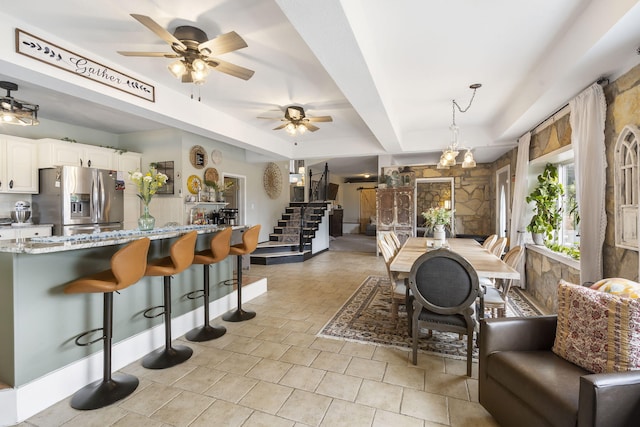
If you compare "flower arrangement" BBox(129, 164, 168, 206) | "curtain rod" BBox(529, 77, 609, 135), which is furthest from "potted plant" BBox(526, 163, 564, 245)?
"flower arrangement" BBox(129, 164, 168, 206)

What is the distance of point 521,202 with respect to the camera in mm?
4562

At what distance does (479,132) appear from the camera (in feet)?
17.6

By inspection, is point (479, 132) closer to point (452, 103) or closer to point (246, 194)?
point (452, 103)

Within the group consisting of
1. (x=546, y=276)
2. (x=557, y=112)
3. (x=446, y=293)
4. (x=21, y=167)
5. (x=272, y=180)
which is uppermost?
(x=557, y=112)

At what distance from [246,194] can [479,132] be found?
17.6 ft

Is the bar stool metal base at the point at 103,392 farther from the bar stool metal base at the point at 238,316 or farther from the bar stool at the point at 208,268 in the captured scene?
the bar stool metal base at the point at 238,316

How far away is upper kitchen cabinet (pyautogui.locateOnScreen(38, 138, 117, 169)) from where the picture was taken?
4645 mm

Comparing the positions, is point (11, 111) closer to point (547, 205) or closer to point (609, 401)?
point (609, 401)

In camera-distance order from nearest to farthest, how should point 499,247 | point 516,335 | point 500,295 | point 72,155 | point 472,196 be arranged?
point 516,335 < point 500,295 < point 499,247 < point 72,155 < point 472,196

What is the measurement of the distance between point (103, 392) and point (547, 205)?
5.26m

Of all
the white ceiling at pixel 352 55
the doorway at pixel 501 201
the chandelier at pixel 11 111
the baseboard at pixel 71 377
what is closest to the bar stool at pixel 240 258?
the baseboard at pixel 71 377

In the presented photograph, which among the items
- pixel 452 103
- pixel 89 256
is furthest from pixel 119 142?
pixel 452 103

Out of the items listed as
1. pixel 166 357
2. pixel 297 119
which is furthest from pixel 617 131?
pixel 166 357

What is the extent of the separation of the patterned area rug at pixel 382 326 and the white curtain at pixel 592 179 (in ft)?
3.76
